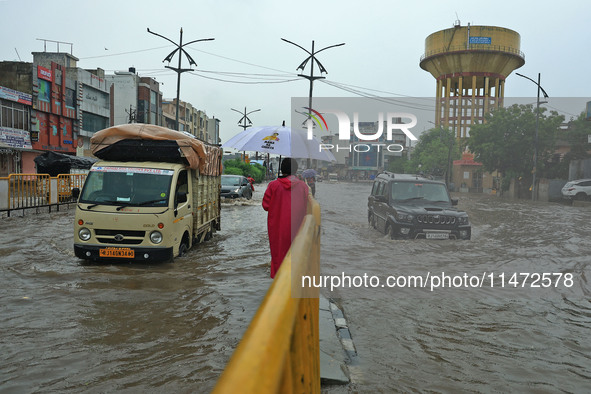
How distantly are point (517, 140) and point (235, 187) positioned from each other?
2652cm

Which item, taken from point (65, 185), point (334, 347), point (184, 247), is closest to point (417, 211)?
point (184, 247)

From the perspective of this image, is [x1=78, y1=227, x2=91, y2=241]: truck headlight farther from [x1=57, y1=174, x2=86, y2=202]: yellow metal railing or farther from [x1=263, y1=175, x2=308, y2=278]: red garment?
[x1=57, y1=174, x2=86, y2=202]: yellow metal railing

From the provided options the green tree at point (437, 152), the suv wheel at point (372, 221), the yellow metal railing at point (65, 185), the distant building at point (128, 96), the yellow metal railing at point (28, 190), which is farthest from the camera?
the green tree at point (437, 152)

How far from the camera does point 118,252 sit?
7.90m

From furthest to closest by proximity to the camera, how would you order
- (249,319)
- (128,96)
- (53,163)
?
(128,96) → (53,163) → (249,319)

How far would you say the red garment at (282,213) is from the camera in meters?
5.83

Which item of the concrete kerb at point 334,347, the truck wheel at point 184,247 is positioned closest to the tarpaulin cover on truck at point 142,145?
the truck wheel at point 184,247

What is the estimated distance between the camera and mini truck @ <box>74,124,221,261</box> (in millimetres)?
7914

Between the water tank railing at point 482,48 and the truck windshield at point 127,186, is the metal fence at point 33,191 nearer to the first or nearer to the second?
the truck windshield at point 127,186

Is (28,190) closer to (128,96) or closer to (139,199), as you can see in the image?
(139,199)

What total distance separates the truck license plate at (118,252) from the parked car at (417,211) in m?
6.09

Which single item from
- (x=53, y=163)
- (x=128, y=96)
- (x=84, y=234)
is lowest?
(x=84, y=234)

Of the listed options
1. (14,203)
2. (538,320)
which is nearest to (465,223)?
(538,320)

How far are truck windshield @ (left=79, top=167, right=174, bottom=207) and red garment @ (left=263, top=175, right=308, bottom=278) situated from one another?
2.87 metres
